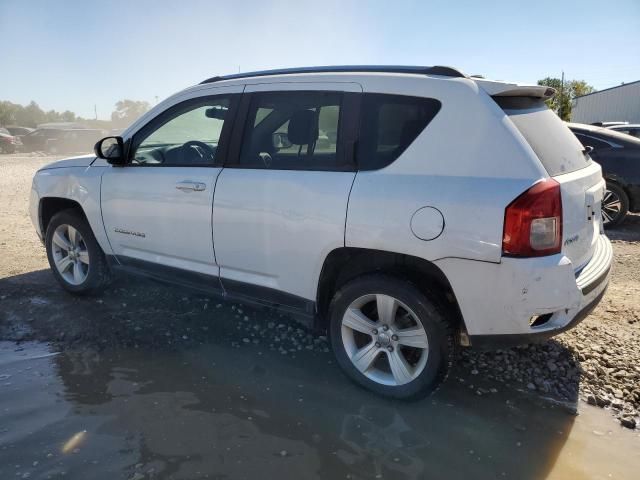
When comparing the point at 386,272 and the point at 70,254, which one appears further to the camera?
the point at 70,254

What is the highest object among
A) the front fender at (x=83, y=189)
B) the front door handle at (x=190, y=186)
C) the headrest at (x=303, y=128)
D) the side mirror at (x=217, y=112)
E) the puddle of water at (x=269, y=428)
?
the side mirror at (x=217, y=112)

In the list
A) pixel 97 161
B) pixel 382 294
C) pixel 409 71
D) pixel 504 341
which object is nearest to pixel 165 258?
pixel 97 161

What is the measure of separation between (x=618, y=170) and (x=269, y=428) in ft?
22.7

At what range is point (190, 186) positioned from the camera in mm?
3629

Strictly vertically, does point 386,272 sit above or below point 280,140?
below

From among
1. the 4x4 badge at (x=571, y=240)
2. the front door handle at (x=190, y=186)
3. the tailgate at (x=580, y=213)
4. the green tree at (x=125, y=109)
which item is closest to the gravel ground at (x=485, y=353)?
the tailgate at (x=580, y=213)

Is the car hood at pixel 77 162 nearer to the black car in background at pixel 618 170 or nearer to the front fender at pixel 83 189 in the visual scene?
the front fender at pixel 83 189

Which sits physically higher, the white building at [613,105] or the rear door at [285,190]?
the white building at [613,105]

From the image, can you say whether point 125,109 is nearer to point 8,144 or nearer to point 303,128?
point 8,144

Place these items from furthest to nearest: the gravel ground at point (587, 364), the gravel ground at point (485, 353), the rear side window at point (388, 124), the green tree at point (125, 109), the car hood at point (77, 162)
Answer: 1. the green tree at point (125, 109)
2. the car hood at point (77, 162)
3. the gravel ground at point (485, 353)
4. the gravel ground at point (587, 364)
5. the rear side window at point (388, 124)

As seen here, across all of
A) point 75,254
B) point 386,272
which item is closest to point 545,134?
point 386,272

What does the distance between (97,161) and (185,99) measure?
108cm

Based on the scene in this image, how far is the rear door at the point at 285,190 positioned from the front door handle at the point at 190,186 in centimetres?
16

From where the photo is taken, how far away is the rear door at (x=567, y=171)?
8.86 feet
